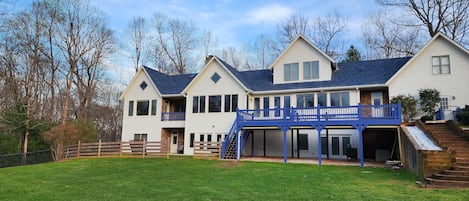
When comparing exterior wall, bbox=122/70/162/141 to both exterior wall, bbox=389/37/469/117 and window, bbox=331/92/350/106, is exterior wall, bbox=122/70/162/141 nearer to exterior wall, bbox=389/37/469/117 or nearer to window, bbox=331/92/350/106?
window, bbox=331/92/350/106

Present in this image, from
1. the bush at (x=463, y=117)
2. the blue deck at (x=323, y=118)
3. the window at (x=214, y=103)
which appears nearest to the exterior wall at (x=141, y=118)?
the window at (x=214, y=103)

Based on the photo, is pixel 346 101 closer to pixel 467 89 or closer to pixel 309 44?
pixel 309 44

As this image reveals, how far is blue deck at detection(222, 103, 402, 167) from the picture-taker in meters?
15.4

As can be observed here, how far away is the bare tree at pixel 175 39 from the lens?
127 feet

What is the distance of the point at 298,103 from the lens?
19859mm

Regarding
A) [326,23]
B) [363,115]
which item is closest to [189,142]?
[363,115]

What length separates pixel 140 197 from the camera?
796 centimetres

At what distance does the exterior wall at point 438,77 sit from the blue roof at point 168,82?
15.4 m

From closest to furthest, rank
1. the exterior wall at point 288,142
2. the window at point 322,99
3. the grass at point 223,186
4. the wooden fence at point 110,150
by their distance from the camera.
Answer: the grass at point 223,186 < the exterior wall at point 288,142 < the window at point 322,99 < the wooden fence at point 110,150

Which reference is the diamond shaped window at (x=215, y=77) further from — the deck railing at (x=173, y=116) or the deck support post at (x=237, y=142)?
the deck support post at (x=237, y=142)

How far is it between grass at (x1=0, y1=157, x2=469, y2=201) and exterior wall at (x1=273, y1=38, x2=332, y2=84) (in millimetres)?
9022

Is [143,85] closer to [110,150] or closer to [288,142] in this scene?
[110,150]

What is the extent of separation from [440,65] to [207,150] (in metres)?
14.9

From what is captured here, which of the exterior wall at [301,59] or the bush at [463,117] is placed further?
the exterior wall at [301,59]
